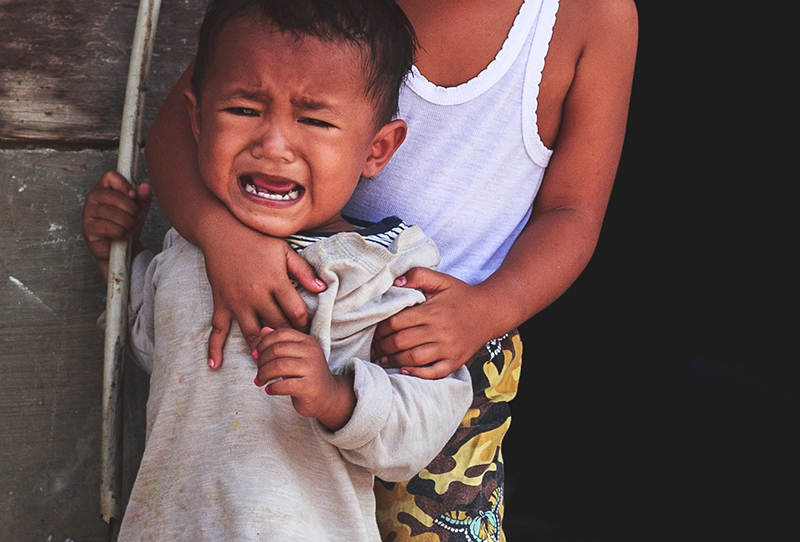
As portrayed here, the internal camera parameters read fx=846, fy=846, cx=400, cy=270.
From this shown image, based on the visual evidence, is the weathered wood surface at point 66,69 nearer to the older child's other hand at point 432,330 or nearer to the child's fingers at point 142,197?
the child's fingers at point 142,197

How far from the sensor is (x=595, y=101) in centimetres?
150

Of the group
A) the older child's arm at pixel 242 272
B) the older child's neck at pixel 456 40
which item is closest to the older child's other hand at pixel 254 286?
the older child's arm at pixel 242 272

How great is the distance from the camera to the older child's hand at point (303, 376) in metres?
1.03

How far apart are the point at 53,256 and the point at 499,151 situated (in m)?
0.89

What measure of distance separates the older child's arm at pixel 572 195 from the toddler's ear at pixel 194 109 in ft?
1.50

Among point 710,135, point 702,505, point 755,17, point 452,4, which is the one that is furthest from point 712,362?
point 452,4

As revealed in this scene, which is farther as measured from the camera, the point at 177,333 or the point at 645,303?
the point at 645,303

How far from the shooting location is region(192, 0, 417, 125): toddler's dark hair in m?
1.20

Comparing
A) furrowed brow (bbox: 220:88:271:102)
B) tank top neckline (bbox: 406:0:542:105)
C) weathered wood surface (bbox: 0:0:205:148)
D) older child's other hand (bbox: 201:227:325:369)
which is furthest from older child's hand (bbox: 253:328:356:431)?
weathered wood surface (bbox: 0:0:205:148)

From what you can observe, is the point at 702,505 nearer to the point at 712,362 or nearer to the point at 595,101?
the point at 712,362

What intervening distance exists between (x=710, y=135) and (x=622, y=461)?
3.35ft

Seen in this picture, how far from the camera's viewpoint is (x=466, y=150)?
A: 1.50 metres

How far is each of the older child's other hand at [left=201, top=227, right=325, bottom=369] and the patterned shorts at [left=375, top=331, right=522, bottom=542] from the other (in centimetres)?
38

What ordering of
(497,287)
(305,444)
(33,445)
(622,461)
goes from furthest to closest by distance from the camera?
(622,461) < (33,445) < (497,287) < (305,444)
